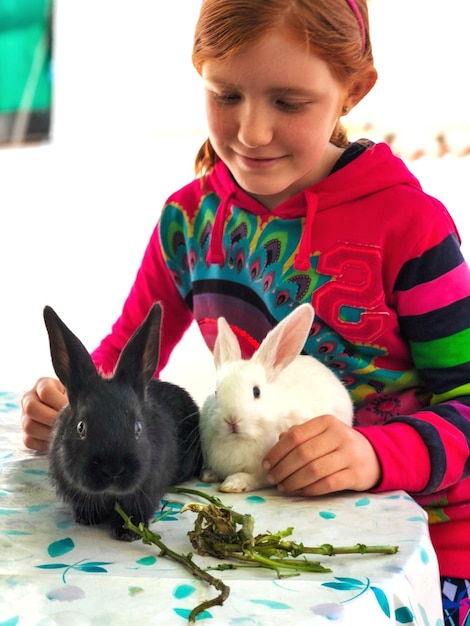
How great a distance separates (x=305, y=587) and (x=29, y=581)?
0.20 m

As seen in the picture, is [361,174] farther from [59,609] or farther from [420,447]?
[59,609]

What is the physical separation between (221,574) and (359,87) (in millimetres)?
681

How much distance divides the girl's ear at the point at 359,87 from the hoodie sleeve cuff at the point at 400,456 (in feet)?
1.38

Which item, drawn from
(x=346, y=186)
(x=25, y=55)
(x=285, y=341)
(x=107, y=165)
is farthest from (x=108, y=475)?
(x=25, y=55)

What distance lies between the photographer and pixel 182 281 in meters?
1.30

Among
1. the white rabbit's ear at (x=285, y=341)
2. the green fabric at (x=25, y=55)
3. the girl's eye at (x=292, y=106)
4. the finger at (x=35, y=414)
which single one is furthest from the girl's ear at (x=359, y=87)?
the green fabric at (x=25, y=55)

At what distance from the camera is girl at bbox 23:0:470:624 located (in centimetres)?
92

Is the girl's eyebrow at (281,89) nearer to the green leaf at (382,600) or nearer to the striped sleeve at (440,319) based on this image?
the striped sleeve at (440,319)

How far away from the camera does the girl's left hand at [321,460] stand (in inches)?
32.6

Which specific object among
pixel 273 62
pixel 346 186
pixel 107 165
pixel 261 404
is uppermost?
pixel 107 165

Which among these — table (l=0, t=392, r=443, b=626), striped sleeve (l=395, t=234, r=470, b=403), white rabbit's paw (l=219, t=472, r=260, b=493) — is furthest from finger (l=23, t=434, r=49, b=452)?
striped sleeve (l=395, t=234, r=470, b=403)

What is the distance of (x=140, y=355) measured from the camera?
77 cm

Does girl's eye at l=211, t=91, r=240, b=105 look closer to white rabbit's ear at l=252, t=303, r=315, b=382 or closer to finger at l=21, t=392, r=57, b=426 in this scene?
white rabbit's ear at l=252, t=303, r=315, b=382

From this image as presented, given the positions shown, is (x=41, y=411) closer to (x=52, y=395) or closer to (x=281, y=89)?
(x=52, y=395)
